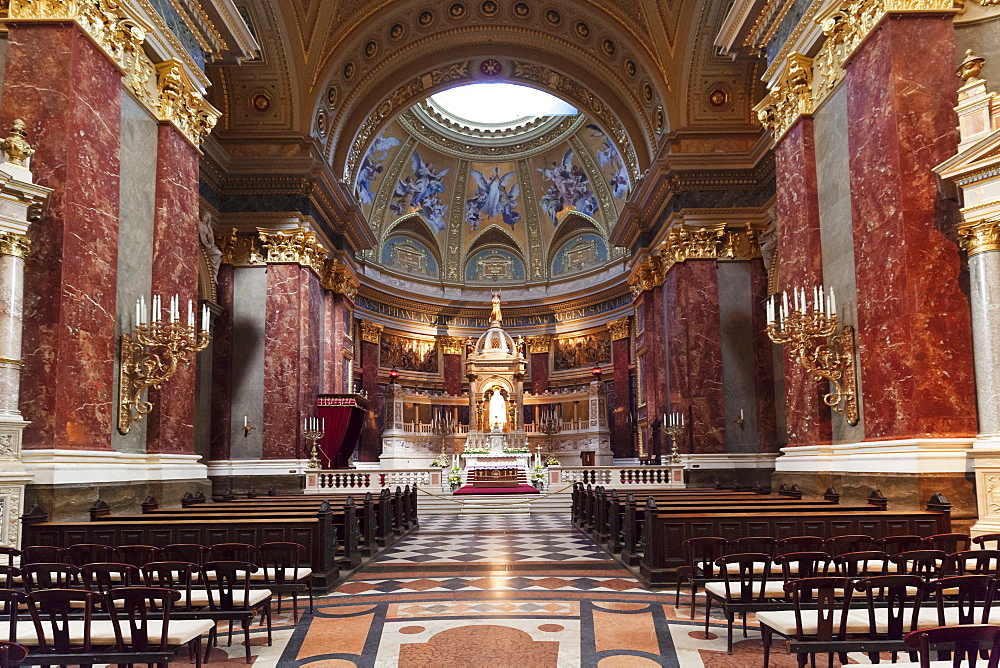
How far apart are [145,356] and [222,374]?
926 centimetres

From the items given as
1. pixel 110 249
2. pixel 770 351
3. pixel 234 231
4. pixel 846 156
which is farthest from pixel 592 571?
pixel 234 231

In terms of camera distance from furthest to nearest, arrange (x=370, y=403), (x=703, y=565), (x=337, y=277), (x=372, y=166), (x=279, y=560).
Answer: (x=372, y=166)
(x=370, y=403)
(x=337, y=277)
(x=279, y=560)
(x=703, y=565)

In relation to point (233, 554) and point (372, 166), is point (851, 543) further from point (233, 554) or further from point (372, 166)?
point (372, 166)

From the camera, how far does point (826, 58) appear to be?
1186cm

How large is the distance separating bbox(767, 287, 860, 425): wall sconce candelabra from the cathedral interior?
50 millimetres

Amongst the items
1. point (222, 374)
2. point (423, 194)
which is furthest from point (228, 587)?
point (423, 194)

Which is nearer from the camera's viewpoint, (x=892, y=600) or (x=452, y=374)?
(x=892, y=600)

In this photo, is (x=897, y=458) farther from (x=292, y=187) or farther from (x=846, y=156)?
(x=292, y=187)

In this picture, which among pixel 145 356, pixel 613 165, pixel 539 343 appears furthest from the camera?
pixel 539 343

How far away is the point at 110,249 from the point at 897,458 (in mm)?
10555

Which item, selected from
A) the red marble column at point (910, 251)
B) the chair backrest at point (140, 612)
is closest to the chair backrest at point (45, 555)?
the chair backrest at point (140, 612)

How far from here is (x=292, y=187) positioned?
2109 cm

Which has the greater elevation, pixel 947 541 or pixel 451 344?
pixel 451 344

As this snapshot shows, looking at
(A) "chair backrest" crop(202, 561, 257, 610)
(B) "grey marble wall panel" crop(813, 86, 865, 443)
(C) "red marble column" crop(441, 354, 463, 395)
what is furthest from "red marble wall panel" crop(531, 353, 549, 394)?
(A) "chair backrest" crop(202, 561, 257, 610)
